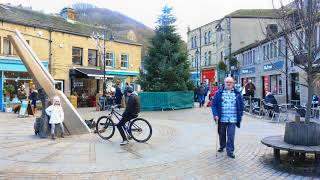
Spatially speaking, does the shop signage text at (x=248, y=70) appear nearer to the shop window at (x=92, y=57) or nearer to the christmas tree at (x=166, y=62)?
the christmas tree at (x=166, y=62)

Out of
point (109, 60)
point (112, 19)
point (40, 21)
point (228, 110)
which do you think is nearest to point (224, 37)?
point (112, 19)

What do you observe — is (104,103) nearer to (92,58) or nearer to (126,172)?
(92,58)

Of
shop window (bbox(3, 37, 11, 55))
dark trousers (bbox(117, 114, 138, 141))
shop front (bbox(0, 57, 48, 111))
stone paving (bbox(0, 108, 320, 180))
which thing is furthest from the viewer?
shop window (bbox(3, 37, 11, 55))

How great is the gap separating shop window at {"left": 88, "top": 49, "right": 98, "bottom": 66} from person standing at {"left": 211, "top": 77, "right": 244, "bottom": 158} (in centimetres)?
2564

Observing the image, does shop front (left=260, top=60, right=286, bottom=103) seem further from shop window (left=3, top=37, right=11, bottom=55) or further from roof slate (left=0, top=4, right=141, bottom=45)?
shop window (left=3, top=37, right=11, bottom=55)

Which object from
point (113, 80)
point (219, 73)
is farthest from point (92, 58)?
point (219, 73)

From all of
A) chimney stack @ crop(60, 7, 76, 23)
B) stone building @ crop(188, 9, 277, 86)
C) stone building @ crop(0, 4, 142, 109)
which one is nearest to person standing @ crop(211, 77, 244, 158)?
stone building @ crop(0, 4, 142, 109)

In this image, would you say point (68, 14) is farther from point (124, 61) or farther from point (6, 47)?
point (6, 47)

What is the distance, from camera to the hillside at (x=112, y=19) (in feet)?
157

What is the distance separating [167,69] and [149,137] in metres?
13.7

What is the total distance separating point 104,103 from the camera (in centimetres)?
2534

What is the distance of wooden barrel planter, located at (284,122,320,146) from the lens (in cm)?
777

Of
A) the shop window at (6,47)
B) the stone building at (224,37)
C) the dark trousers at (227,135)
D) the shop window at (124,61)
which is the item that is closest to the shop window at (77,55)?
the shop window at (124,61)

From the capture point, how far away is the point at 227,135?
8758 millimetres
